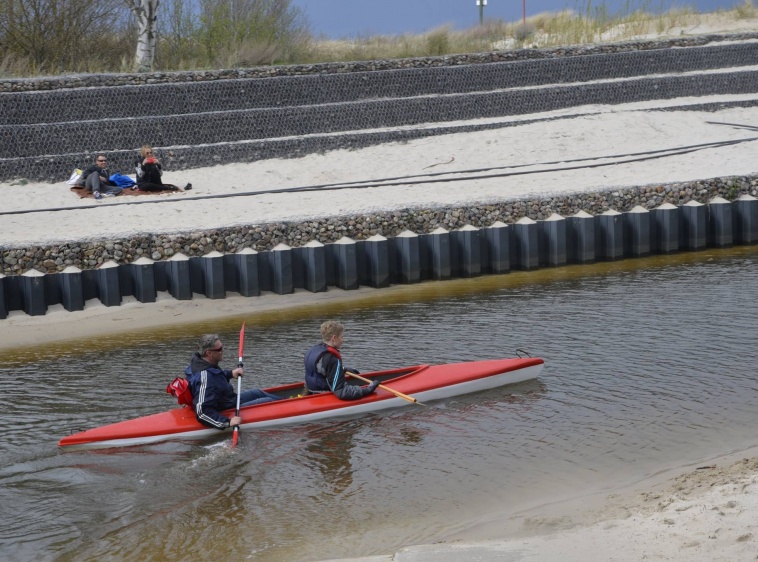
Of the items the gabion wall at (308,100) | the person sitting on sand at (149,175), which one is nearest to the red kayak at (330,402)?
the person sitting on sand at (149,175)

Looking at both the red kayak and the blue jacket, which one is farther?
the blue jacket

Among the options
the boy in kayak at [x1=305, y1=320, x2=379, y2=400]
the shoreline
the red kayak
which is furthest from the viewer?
the boy in kayak at [x1=305, y1=320, x2=379, y2=400]

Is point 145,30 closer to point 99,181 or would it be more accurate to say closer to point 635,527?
point 99,181

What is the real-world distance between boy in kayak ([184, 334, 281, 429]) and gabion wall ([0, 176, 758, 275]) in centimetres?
544

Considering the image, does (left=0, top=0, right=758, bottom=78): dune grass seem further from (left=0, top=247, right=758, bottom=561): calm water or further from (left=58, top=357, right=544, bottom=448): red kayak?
(left=58, top=357, right=544, bottom=448): red kayak

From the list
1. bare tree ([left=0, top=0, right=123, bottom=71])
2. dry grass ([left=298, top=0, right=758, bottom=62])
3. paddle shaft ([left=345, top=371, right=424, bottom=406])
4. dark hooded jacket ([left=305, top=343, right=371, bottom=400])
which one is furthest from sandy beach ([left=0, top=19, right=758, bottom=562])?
bare tree ([left=0, top=0, right=123, bottom=71])

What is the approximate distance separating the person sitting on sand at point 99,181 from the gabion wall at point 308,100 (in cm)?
133

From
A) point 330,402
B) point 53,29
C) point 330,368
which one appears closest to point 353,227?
point 330,368

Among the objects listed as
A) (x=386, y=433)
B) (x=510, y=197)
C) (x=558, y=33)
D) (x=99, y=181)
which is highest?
(x=558, y=33)

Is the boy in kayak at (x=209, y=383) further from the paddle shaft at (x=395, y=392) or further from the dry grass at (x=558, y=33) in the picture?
the dry grass at (x=558, y=33)

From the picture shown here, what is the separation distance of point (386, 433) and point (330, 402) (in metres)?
0.62

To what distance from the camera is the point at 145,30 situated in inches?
910

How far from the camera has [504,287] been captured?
13.4 metres

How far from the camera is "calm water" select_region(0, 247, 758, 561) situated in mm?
6520
